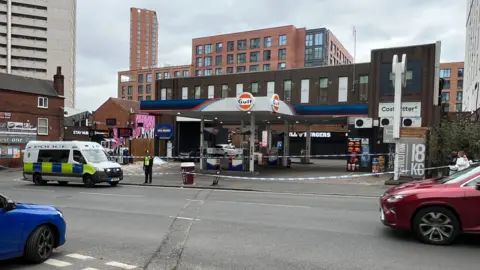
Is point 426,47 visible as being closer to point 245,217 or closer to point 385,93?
point 385,93

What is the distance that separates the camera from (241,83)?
1558 inches

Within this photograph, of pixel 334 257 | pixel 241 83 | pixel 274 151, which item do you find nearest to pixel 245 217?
pixel 334 257

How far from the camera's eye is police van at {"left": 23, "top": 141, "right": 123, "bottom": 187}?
18188 millimetres

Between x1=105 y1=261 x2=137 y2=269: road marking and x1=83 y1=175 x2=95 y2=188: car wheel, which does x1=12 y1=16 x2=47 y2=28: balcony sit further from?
x1=105 y1=261 x2=137 y2=269: road marking

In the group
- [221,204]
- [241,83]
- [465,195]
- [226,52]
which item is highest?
[226,52]

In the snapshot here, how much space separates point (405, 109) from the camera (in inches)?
974

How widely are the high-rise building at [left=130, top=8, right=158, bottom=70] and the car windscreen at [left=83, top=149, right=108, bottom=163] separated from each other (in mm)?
142849

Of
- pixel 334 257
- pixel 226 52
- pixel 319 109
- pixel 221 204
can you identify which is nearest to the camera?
pixel 334 257

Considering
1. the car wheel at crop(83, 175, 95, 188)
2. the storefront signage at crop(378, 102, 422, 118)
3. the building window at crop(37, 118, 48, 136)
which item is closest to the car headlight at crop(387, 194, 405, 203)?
the car wheel at crop(83, 175, 95, 188)

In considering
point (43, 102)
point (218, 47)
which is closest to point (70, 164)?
point (43, 102)

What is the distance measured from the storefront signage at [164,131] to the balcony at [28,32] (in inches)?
3356

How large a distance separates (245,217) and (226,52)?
84473 millimetres

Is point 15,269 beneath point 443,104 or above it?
beneath

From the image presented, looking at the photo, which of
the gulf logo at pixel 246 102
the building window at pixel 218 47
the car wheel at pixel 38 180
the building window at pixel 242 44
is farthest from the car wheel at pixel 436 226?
the building window at pixel 218 47
